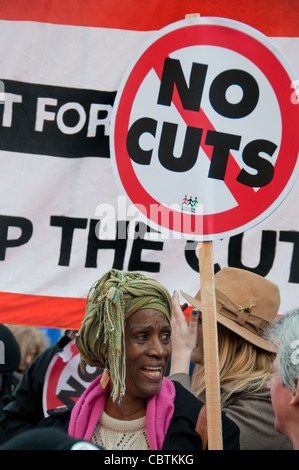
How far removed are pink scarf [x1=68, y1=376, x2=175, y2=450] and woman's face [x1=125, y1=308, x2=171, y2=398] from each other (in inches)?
2.2

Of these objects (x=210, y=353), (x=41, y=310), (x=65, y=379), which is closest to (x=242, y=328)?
(x=210, y=353)

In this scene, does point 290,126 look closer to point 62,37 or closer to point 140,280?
point 140,280

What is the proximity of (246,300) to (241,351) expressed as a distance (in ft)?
0.81

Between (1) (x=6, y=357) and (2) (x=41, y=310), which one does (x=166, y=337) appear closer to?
(2) (x=41, y=310)

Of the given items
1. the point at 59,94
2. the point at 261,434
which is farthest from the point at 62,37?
the point at 261,434

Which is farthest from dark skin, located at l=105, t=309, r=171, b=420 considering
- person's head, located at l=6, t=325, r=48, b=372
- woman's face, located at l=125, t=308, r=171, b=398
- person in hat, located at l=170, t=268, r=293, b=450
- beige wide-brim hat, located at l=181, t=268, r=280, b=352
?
person's head, located at l=6, t=325, r=48, b=372

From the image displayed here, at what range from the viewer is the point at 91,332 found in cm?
278

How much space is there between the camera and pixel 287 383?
2.30 meters

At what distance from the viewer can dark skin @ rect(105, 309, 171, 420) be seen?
275 cm

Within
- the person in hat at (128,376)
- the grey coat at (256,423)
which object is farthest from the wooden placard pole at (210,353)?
the grey coat at (256,423)

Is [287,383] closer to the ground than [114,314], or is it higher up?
closer to the ground

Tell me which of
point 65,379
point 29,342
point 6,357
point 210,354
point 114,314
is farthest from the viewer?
point 29,342

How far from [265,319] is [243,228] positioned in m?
0.86

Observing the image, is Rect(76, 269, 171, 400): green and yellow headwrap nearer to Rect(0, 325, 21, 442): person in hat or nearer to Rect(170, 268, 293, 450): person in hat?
Rect(170, 268, 293, 450): person in hat
